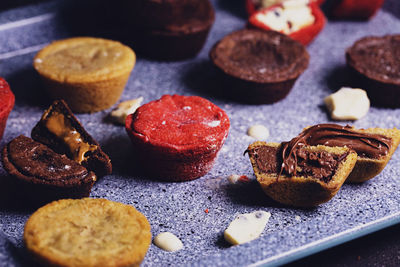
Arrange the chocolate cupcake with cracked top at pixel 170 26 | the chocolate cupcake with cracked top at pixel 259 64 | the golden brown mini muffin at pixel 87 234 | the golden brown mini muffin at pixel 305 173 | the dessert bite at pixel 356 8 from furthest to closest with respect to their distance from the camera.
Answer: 1. the dessert bite at pixel 356 8
2. the chocolate cupcake with cracked top at pixel 170 26
3. the chocolate cupcake with cracked top at pixel 259 64
4. the golden brown mini muffin at pixel 305 173
5. the golden brown mini muffin at pixel 87 234

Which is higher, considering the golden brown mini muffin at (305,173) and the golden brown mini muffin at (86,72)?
the golden brown mini muffin at (86,72)

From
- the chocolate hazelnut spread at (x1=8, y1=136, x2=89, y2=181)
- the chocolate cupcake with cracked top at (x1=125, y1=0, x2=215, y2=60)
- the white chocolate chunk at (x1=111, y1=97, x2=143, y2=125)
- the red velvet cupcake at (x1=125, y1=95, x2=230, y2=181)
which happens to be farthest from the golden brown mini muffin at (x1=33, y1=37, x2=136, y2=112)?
the chocolate hazelnut spread at (x1=8, y1=136, x2=89, y2=181)

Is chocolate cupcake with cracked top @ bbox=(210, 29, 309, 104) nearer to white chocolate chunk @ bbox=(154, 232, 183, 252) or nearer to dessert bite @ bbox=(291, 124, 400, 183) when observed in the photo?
dessert bite @ bbox=(291, 124, 400, 183)

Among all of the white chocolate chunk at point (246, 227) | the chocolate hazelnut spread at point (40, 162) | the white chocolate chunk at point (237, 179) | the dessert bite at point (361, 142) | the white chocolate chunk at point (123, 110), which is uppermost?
the chocolate hazelnut spread at point (40, 162)

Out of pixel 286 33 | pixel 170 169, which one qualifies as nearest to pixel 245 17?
pixel 286 33

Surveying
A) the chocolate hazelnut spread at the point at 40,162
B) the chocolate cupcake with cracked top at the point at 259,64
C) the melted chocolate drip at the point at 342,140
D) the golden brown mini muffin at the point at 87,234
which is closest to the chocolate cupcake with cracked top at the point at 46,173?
the chocolate hazelnut spread at the point at 40,162

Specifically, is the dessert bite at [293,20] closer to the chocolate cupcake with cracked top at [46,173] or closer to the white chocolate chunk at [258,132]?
the white chocolate chunk at [258,132]
